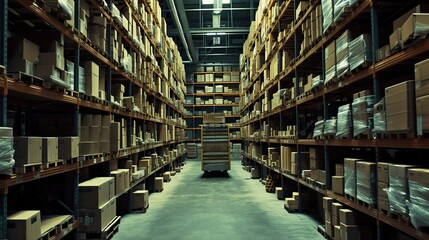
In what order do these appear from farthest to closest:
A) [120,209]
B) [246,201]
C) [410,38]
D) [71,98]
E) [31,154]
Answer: [246,201]
[120,209]
[71,98]
[31,154]
[410,38]

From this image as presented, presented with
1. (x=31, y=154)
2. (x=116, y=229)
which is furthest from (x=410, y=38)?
(x=116, y=229)

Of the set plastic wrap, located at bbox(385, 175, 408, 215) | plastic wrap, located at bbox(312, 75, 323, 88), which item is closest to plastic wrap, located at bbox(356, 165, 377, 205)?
plastic wrap, located at bbox(385, 175, 408, 215)

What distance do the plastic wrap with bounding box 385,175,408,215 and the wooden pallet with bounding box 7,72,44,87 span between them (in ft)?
13.1

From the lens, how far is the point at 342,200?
528 cm

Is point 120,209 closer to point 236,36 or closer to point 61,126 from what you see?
point 61,126

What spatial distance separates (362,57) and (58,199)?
4703 mm

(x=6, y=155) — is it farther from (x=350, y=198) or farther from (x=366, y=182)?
(x=350, y=198)

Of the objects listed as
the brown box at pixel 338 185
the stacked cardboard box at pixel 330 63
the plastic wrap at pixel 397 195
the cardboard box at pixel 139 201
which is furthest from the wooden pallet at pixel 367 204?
the cardboard box at pixel 139 201

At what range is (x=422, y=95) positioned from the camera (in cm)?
321

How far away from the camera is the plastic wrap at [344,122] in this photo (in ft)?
16.4

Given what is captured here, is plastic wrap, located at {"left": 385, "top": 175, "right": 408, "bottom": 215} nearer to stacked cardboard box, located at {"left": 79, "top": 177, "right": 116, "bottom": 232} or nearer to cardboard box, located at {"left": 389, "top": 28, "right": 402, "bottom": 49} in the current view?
cardboard box, located at {"left": 389, "top": 28, "right": 402, "bottom": 49}

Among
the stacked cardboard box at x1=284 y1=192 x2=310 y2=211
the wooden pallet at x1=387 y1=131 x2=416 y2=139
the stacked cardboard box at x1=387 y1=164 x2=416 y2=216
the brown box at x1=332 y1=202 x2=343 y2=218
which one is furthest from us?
the stacked cardboard box at x1=284 y1=192 x2=310 y2=211

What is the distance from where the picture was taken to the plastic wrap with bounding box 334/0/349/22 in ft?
16.0

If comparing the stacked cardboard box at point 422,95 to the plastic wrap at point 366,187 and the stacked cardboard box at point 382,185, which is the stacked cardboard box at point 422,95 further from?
the plastic wrap at point 366,187
